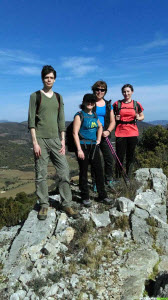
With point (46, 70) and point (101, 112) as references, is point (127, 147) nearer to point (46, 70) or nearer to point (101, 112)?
point (101, 112)

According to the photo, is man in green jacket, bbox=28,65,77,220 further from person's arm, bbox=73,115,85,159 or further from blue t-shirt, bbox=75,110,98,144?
blue t-shirt, bbox=75,110,98,144

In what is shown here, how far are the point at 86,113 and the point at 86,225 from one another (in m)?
2.03

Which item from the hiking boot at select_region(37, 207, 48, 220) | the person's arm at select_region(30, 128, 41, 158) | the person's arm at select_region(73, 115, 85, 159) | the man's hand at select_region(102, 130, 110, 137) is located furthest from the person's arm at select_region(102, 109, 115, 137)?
the hiking boot at select_region(37, 207, 48, 220)

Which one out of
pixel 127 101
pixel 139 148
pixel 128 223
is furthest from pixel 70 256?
pixel 139 148

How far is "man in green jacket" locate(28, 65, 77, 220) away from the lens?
377 cm

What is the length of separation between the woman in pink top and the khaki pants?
6.13 ft

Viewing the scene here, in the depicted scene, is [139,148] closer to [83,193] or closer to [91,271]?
[83,193]

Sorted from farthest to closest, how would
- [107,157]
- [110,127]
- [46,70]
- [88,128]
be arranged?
1. [107,157]
2. [110,127]
3. [88,128]
4. [46,70]

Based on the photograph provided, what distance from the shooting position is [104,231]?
400 cm

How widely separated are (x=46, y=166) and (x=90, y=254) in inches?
63.8

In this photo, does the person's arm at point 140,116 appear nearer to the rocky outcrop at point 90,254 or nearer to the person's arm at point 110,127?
the person's arm at point 110,127

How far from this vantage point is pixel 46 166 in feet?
13.5

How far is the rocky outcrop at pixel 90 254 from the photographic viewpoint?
117 inches

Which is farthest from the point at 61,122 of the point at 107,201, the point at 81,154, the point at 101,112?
the point at 107,201
